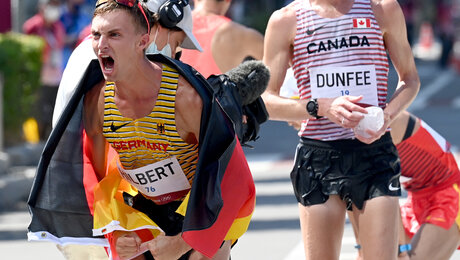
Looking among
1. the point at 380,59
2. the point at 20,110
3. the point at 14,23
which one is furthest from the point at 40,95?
the point at 380,59

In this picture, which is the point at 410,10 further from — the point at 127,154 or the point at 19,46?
the point at 127,154

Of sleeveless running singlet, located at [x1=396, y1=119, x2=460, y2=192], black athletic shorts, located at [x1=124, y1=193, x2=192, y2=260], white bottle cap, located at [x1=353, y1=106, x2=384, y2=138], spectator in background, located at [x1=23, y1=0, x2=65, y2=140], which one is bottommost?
spectator in background, located at [x1=23, y1=0, x2=65, y2=140]

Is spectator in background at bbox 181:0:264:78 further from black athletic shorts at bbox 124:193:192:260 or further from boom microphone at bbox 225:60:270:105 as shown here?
black athletic shorts at bbox 124:193:192:260

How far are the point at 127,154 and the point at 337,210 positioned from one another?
4.02 ft

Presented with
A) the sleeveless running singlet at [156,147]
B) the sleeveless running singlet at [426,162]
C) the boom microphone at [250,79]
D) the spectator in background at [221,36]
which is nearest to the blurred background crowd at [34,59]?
the spectator in background at [221,36]

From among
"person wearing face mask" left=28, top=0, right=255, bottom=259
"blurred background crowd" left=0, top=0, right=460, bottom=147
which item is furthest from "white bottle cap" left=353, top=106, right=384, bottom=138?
"blurred background crowd" left=0, top=0, right=460, bottom=147

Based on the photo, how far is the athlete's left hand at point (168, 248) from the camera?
15.5 ft

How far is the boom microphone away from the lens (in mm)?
5020

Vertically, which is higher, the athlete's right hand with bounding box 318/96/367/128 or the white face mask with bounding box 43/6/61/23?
the athlete's right hand with bounding box 318/96/367/128

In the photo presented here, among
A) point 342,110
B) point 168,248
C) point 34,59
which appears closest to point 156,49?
point 342,110

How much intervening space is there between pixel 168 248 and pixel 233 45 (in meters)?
2.62

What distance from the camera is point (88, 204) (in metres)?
4.75

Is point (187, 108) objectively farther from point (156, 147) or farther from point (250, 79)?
point (250, 79)

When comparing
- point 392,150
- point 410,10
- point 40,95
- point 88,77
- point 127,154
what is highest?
point 88,77
